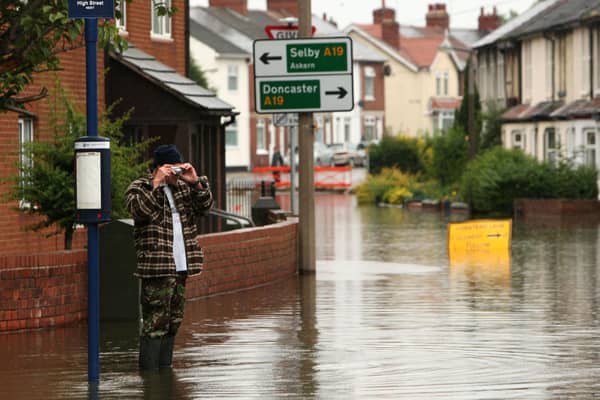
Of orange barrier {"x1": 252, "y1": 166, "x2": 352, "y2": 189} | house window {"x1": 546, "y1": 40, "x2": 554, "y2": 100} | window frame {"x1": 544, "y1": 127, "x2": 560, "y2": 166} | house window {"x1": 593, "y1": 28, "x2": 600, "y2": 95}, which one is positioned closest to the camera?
house window {"x1": 593, "y1": 28, "x2": 600, "y2": 95}

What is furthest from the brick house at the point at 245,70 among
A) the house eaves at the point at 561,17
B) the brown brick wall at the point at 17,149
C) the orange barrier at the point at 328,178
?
the brown brick wall at the point at 17,149

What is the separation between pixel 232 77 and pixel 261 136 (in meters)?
4.92

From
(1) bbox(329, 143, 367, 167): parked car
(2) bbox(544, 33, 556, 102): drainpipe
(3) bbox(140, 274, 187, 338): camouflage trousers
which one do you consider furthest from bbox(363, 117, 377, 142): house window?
(3) bbox(140, 274, 187, 338): camouflage trousers

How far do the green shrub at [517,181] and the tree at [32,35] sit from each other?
28236mm

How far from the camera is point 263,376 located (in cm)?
1100

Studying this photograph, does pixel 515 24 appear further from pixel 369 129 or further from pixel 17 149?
pixel 17 149

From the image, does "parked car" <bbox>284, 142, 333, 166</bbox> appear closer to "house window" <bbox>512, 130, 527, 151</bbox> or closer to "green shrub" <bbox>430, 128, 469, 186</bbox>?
"house window" <bbox>512, 130, 527, 151</bbox>

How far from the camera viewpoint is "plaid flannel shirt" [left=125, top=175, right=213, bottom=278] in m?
11.0

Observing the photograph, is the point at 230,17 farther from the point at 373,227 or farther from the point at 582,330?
the point at 582,330

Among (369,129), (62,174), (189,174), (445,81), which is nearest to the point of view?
(189,174)

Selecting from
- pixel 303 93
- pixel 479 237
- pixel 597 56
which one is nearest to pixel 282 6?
pixel 597 56

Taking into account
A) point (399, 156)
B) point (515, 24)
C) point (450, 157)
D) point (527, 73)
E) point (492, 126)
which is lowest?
point (450, 157)

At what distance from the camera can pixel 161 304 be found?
1109 centimetres

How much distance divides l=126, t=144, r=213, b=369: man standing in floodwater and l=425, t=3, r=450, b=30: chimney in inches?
4281
